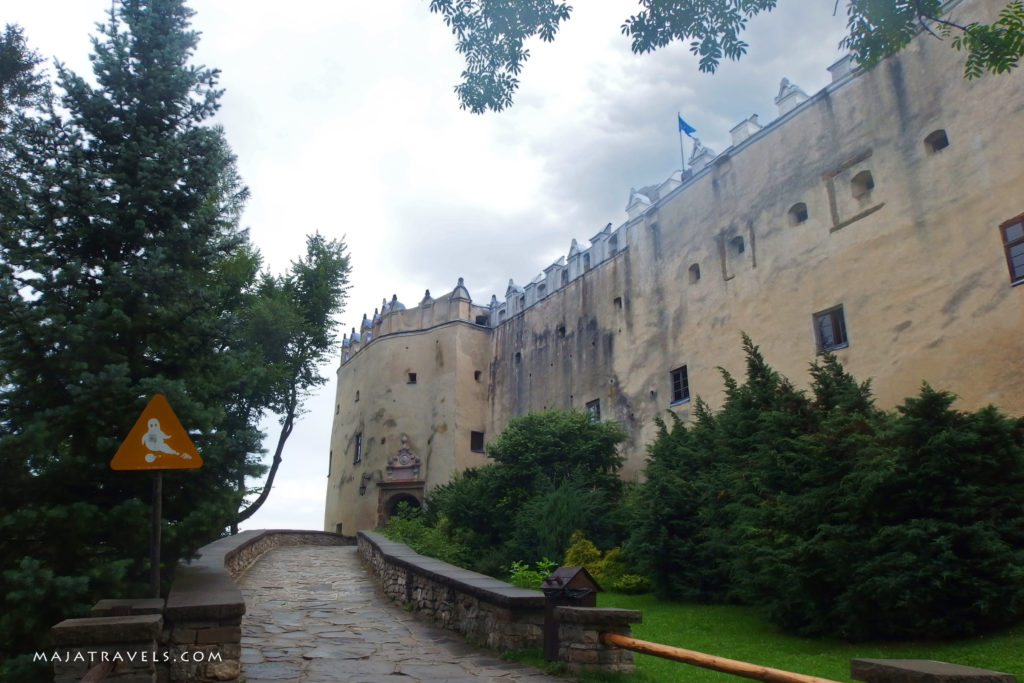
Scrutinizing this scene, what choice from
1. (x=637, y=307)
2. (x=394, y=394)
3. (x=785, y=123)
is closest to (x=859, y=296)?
(x=785, y=123)

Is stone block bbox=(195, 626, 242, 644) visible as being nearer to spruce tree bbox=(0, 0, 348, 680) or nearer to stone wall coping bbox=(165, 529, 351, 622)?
stone wall coping bbox=(165, 529, 351, 622)

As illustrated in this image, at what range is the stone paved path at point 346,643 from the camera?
19.9ft

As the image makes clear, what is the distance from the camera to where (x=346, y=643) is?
7516mm

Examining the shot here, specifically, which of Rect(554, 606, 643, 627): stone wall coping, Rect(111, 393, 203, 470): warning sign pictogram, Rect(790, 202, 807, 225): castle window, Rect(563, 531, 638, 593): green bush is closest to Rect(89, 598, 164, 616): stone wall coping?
Rect(111, 393, 203, 470): warning sign pictogram

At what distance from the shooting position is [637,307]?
2209 cm

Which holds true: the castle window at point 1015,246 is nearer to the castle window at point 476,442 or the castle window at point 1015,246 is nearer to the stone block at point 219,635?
the stone block at point 219,635

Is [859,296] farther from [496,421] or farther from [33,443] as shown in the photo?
A: [496,421]

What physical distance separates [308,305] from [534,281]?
857 centimetres

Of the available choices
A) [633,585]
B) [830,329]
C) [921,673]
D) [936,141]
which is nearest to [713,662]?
[921,673]

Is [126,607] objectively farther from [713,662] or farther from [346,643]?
A: [713,662]

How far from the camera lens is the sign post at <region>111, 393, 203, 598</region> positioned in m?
5.36

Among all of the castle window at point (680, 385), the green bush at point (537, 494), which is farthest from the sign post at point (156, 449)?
the castle window at point (680, 385)

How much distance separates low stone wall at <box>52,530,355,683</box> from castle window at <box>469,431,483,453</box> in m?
21.0

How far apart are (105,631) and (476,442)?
25157 millimetres
